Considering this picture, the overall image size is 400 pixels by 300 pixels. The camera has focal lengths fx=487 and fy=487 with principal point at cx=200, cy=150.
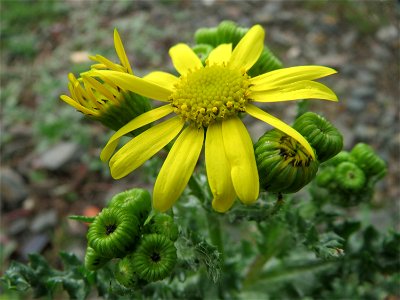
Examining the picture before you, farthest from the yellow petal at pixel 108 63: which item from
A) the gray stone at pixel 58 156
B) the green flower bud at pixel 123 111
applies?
the gray stone at pixel 58 156

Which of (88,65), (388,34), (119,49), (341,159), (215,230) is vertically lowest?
(88,65)

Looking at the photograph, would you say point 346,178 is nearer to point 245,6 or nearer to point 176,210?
point 176,210

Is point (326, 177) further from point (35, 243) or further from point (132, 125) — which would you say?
point (35, 243)

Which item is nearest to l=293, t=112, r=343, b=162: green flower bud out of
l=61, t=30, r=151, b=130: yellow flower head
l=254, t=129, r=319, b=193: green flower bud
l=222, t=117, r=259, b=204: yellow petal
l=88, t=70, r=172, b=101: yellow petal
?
l=254, t=129, r=319, b=193: green flower bud

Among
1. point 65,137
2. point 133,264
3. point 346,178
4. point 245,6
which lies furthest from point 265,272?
point 245,6

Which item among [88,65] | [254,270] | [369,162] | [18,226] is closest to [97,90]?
[369,162]

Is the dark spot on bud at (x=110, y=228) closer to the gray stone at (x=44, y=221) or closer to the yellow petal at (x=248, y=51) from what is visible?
→ the yellow petal at (x=248, y=51)
